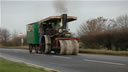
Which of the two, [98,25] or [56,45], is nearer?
[56,45]

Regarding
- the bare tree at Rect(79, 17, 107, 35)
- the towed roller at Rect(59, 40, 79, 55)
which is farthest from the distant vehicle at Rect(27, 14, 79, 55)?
the bare tree at Rect(79, 17, 107, 35)

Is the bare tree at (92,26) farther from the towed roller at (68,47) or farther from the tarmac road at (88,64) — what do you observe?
the tarmac road at (88,64)

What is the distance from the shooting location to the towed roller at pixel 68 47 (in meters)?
17.2

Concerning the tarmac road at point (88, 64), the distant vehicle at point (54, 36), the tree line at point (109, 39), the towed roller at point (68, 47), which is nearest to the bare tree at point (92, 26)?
the tree line at point (109, 39)

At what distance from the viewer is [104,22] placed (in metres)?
48.2

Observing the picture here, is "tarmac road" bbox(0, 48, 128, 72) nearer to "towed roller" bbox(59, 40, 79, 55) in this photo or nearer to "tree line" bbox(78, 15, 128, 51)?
"towed roller" bbox(59, 40, 79, 55)

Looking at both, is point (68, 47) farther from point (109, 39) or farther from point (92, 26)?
point (92, 26)

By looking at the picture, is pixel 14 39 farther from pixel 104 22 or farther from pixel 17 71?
pixel 17 71

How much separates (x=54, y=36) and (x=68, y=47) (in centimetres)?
224

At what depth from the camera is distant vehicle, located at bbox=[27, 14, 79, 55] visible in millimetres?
17547

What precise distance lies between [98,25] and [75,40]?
2635 centimetres

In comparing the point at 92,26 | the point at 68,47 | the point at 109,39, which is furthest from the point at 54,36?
the point at 92,26

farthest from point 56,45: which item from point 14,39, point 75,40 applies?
point 14,39

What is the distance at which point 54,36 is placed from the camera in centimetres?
1909
